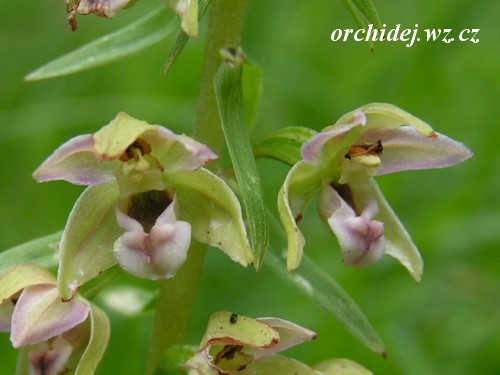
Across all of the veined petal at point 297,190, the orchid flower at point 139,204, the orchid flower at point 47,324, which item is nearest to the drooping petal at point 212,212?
the orchid flower at point 139,204

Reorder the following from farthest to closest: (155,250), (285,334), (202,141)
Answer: (202,141)
(285,334)
(155,250)

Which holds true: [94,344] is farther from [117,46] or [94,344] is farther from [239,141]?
[117,46]

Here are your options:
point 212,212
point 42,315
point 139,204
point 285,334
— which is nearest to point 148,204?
point 139,204

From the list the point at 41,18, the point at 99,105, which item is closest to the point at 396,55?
the point at 99,105

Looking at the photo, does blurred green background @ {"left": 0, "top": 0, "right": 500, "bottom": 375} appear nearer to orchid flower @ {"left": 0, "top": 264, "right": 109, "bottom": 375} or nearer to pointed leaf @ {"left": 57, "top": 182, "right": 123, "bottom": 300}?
orchid flower @ {"left": 0, "top": 264, "right": 109, "bottom": 375}

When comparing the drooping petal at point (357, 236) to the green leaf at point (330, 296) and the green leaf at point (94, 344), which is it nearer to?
the green leaf at point (330, 296)

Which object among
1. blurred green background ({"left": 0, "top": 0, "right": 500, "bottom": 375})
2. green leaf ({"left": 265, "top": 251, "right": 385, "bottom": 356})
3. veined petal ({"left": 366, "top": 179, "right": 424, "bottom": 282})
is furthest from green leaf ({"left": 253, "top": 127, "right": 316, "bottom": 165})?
blurred green background ({"left": 0, "top": 0, "right": 500, "bottom": 375})
